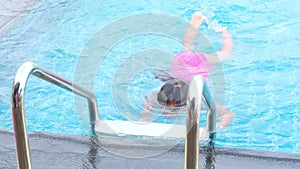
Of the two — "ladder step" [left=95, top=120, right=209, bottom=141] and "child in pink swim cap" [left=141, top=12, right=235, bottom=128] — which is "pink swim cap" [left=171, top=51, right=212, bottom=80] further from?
"ladder step" [left=95, top=120, right=209, bottom=141]

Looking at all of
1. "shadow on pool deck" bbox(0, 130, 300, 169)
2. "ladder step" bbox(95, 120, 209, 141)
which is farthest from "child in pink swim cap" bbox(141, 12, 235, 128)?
"shadow on pool deck" bbox(0, 130, 300, 169)

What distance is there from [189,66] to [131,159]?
2.09 meters

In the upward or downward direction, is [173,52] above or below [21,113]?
above

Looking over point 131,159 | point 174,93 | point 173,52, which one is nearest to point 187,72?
point 174,93

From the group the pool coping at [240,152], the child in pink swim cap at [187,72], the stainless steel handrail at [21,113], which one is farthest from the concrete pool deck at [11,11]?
the stainless steel handrail at [21,113]

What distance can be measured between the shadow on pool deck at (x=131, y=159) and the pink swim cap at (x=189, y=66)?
5.73 ft

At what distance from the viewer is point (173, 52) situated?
6164mm

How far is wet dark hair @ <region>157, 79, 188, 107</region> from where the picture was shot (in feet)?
14.5

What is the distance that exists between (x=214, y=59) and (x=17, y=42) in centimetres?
305

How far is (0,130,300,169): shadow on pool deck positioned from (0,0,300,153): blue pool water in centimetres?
33

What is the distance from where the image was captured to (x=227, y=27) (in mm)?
7203

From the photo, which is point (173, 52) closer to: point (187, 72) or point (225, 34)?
point (187, 72)

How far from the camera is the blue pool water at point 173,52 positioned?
16.5 feet

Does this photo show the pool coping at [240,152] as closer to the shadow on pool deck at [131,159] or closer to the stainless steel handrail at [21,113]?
the shadow on pool deck at [131,159]
